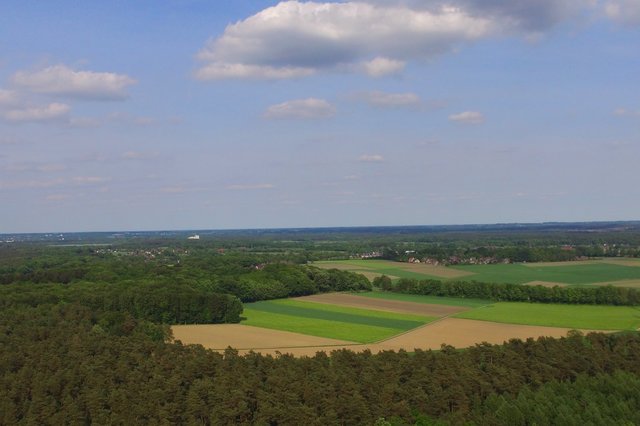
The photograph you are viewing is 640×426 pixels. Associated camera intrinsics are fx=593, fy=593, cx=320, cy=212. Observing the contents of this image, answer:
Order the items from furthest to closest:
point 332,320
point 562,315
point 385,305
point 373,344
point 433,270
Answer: point 433,270 → point 385,305 → point 562,315 → point 332,320 → point 373,344

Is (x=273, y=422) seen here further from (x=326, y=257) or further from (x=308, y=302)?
(x=326, y=257)

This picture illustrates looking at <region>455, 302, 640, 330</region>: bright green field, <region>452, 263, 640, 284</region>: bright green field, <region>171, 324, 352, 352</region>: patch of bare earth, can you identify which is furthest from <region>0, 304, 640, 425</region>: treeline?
<region>452, 263, 640, 284</region>: bright green field

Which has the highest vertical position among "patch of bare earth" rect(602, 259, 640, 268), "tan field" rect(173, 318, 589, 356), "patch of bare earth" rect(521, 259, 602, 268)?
"patch of bare earth" rect(602, 259, 640, 268)

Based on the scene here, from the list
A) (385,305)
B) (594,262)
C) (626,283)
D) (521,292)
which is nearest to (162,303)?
(385,305)

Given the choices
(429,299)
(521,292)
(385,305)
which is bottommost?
(429,299)

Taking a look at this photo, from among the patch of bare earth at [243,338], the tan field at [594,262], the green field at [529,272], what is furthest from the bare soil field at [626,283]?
the patch of bare earth at [243,338]

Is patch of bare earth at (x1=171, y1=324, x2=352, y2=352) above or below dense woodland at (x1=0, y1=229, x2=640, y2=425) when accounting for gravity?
below

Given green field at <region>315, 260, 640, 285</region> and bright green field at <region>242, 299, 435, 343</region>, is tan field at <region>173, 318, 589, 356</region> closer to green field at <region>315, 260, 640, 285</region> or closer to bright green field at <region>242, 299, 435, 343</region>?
bright green field at <region>242, 299, 435, 343</region>

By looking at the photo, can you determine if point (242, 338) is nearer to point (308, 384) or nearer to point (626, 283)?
point (308, 384)
